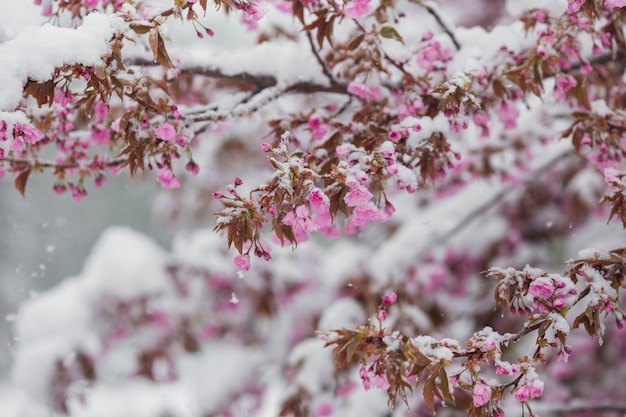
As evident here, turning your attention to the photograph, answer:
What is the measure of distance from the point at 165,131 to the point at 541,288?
1020 millimetres

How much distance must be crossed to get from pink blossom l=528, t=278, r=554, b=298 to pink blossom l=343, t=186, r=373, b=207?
440mm

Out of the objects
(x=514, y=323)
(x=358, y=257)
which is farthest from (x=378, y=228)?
(x=514, y=323)

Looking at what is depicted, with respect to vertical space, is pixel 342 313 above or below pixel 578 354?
above

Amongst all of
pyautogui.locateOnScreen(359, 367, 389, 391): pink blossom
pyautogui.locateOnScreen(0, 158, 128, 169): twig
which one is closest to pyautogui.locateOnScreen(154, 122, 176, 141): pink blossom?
pyautogui.locateOnScreen(0, 158, 128, 169): twig

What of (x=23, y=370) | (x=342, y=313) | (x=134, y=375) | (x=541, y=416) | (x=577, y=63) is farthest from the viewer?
(x=134, y=375)

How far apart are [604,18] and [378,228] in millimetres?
3258

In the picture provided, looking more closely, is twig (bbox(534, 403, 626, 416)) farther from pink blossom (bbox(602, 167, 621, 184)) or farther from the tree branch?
the tree branch

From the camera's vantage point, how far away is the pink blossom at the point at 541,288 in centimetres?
151

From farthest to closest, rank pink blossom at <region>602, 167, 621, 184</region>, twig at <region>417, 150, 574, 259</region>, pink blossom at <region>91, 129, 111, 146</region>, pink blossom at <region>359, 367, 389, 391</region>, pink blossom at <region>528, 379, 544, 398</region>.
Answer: twig at <region>417, 150, 574, 259</region>
pink blossom at <region>91, 129, 111, 146</region>
pink blossom at <region>602, 167, 621, 184</region>
pink blossom at <region>359, 367, 389, 391</region>
pink blossom at <region>528, 379, 544, 398</region>

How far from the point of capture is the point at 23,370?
12.3 feet

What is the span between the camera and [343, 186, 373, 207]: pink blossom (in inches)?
57.6

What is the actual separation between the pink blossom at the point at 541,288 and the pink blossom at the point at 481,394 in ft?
0.84

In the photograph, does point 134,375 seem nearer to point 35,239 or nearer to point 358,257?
point 358,257

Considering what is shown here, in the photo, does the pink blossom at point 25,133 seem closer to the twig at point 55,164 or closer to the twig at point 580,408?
the twig at point 55,164
